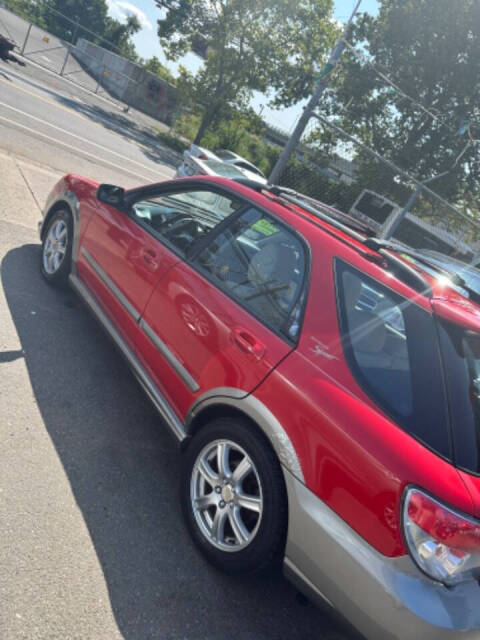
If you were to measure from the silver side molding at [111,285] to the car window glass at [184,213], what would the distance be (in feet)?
1.66

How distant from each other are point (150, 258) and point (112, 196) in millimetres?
819

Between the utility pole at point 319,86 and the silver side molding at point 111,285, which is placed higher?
the utility pole at point 319,86

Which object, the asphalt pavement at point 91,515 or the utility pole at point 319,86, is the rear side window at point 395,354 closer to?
the asphalt pavement at point 91,515

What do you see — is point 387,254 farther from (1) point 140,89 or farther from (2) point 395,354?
(1) point 140,89

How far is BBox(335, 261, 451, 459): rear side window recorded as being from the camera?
182 cm

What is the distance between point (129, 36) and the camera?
64.8 m

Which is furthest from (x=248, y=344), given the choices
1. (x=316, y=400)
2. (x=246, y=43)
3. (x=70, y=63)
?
(x=70, y=63)

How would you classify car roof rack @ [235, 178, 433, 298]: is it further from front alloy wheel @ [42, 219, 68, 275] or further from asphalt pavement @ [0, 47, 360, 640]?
front alloy wheel @ [42, 219, 68, 275]

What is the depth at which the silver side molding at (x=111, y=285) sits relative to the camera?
3141mm

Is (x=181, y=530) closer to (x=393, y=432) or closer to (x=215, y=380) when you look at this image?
(x=215, y=380)

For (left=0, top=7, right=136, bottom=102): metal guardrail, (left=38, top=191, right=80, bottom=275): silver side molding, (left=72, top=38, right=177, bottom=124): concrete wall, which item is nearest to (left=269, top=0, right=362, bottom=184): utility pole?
(left=38, top=191, right=80, bottom=275): silver side molding

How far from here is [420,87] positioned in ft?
76.7

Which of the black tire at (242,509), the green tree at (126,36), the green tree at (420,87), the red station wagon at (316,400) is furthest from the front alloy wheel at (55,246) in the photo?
the green tree at (126,36)

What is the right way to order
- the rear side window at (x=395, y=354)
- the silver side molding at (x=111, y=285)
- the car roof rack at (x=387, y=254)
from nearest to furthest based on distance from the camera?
the rear side window at (x=395, y=354), the car roof rack at (x=387, y=254), the silver side molding at (x=111, y=285)
